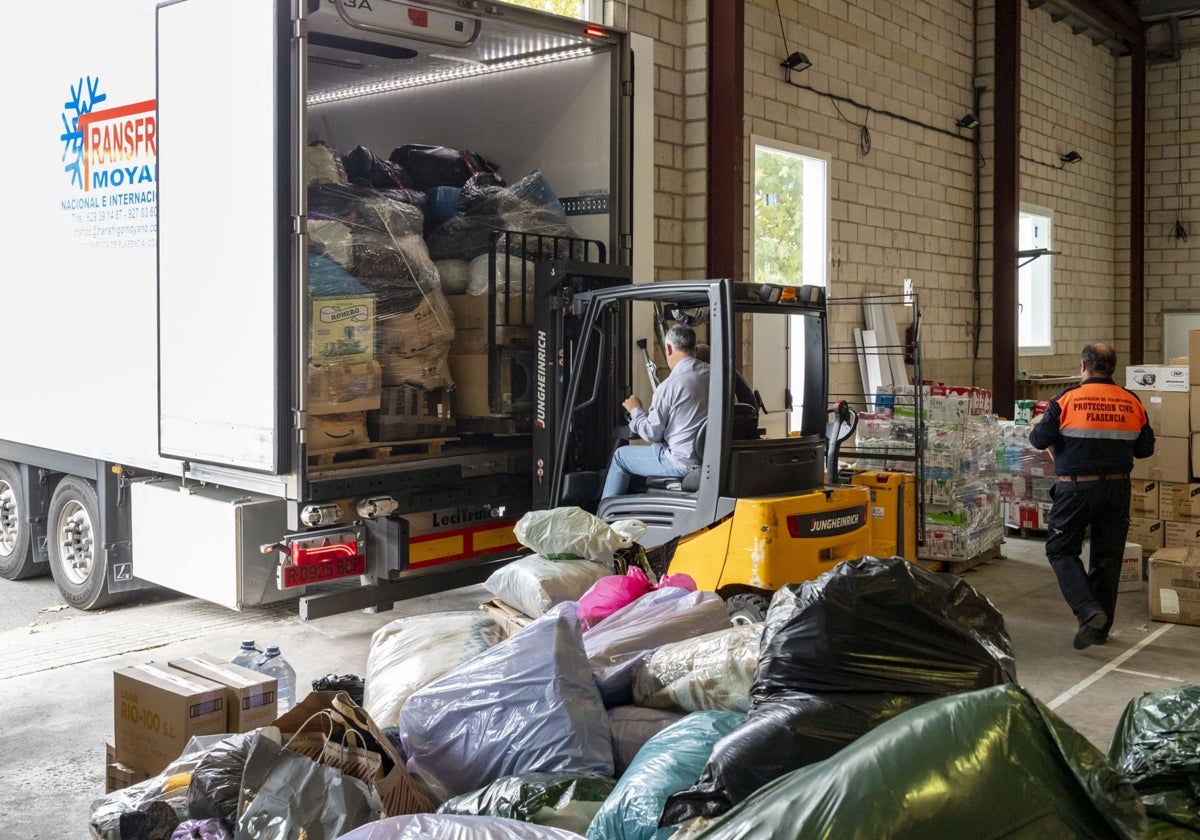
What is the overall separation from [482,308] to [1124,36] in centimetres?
1514

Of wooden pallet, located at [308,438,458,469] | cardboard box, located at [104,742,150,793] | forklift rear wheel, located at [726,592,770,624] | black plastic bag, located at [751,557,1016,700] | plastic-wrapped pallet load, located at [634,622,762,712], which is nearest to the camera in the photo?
black plastic bag, located at [751,557,1016,700]

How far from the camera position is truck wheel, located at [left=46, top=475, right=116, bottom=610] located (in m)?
6.66

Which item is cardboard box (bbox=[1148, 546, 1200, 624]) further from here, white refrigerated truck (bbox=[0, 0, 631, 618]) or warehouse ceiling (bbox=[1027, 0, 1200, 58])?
warehouse ceiling (bbox=[1027, 0, 1200, 58])

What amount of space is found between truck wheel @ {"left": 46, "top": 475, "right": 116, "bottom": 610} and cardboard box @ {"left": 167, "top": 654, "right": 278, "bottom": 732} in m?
3.37

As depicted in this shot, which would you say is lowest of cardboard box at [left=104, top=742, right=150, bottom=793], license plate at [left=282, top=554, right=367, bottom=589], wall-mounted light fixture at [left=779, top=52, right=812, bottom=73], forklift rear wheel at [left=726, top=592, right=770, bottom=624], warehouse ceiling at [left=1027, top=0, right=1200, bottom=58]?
cardboard box at [left=104, top=742, right=150, bottom=793]

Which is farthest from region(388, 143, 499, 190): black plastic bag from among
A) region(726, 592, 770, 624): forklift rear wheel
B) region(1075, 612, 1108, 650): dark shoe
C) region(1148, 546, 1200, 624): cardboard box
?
region(1148, 546, 1200, 624): cardboard box

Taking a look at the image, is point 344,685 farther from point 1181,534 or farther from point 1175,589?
point 1181,534

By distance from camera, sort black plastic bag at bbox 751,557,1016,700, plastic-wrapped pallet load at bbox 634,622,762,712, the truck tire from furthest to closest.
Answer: the truck tire → plastic-wrapped pallet load at bbox 634,622,762,712 → black plastic bag at bbox 751,557,1016,700

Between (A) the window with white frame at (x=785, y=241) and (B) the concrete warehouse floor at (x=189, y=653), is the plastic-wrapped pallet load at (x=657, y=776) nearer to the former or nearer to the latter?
(B) the concrete warehouse floor at (x=189, y=653)

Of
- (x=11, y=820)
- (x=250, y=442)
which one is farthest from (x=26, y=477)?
(x=11, y=820)

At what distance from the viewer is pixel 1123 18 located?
17.5 metres

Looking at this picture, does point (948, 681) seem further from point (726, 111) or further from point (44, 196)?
point (726, 111)

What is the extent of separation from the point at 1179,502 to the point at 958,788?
7.62 m

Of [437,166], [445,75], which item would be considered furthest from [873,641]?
[445,75]
